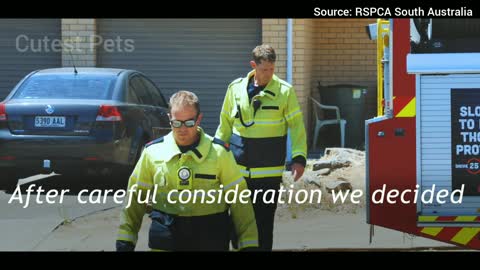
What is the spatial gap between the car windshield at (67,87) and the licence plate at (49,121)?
1.46ft

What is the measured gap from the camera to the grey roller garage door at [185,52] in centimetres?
1550

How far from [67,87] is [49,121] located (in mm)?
712

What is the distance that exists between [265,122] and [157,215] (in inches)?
70.2

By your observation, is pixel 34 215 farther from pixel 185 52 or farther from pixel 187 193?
pixel 185 52

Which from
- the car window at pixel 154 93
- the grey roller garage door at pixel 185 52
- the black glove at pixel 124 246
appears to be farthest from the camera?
the grey roller garage door at pixel 185 52

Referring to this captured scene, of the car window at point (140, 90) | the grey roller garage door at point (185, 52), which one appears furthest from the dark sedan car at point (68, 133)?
the grey roller garage door at point (185, 52)

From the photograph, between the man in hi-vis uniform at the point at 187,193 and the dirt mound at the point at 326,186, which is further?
the dirt mound at the point at 326,186

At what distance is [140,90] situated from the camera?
12.0 meters

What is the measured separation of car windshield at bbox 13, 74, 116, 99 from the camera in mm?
11094

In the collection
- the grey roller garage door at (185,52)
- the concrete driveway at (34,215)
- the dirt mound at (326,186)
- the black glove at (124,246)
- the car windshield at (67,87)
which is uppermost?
the grey roller garage door at (185,52)

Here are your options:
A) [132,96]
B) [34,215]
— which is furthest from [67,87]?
[34,215]

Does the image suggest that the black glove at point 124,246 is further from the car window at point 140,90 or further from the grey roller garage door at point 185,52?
the grey roller garage door at point 185,52

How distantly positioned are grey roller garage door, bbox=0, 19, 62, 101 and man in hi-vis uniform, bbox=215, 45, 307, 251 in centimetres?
973
